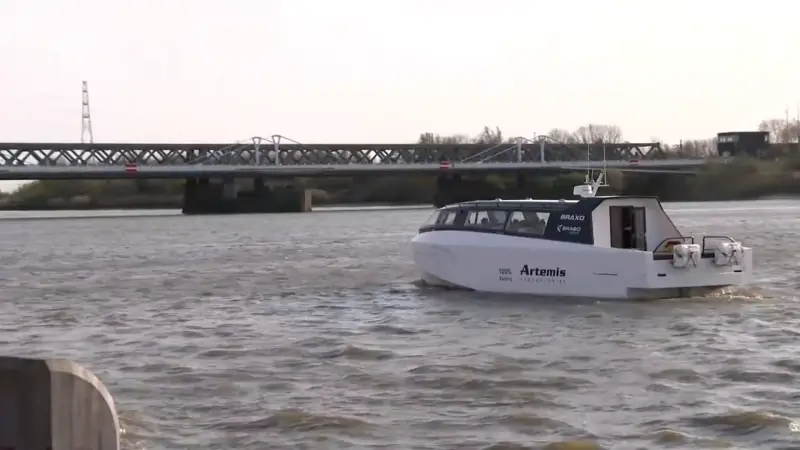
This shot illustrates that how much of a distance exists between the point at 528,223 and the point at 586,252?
1.92 metres

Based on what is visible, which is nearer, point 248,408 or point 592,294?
point 248,408

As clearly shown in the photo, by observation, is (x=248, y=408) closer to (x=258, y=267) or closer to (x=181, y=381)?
(x=181, y=381)

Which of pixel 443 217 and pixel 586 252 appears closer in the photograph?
pixel 586 252

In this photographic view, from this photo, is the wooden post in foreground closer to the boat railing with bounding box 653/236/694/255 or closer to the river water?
the river water

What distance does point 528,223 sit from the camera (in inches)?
976

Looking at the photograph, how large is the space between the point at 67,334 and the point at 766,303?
1525cm

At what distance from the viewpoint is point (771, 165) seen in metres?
127

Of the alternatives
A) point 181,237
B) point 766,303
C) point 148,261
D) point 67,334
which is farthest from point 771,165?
point 67,334

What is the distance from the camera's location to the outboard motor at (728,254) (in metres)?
23.3

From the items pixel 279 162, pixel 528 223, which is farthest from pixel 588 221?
pixel 279 162

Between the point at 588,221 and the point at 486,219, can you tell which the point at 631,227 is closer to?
the point at 588,221

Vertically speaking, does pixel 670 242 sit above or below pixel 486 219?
below

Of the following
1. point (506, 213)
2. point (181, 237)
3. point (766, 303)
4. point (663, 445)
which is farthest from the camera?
point (181, 237)

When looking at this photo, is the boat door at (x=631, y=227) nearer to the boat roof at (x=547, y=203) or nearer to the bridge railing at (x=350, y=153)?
the boat roof at (x=547, y=203)
